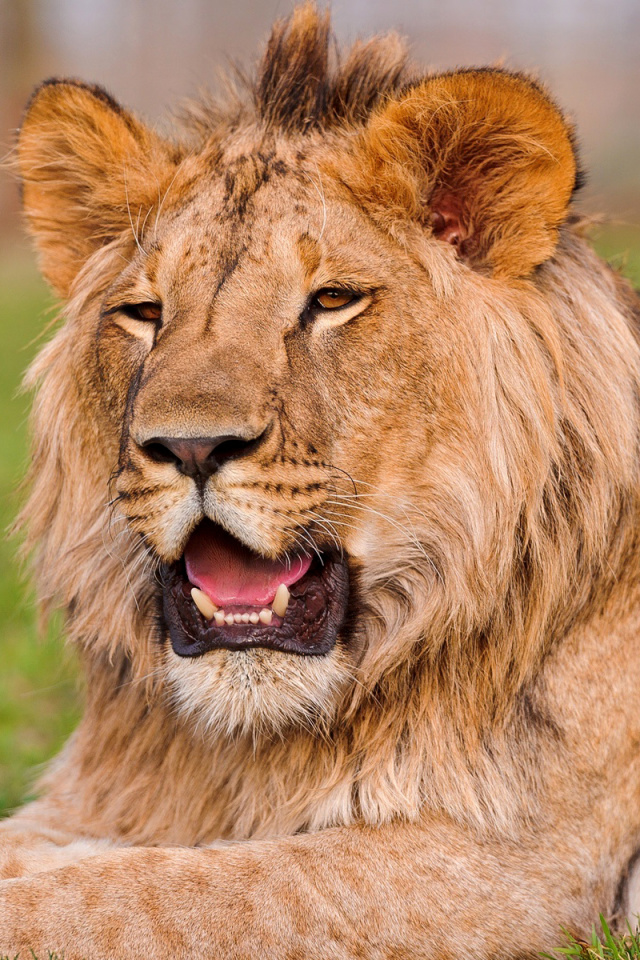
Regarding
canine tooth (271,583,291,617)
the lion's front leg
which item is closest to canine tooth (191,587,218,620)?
canine tooth (271,583,291,617)

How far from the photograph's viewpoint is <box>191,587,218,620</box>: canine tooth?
2.76 m

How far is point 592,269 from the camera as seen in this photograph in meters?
3.11

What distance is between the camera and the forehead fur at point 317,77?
10.3 feet

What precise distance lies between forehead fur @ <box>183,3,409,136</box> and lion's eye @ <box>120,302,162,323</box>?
22.1 inches

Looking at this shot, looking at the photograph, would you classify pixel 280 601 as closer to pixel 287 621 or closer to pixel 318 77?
pixel 287 621

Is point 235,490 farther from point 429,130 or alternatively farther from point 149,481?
point 429,130

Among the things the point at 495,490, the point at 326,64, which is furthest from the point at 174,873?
the point at 326,64

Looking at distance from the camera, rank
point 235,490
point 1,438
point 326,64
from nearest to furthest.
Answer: point 235,490 → point 326,64 → point 1,438

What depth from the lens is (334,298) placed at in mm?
2879

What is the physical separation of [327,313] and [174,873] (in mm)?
1287

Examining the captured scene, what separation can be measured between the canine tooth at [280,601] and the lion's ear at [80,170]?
1.08 meters

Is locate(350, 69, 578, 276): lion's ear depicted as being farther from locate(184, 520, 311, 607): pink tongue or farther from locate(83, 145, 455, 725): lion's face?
locate(184, 520, 311, 607): pink tongue

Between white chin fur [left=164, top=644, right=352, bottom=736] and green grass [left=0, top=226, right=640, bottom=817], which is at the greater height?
white chin fur [left=164, top=644, right=352, bottom=736]

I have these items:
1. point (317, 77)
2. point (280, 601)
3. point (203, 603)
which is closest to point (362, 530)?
point (280, 601)
